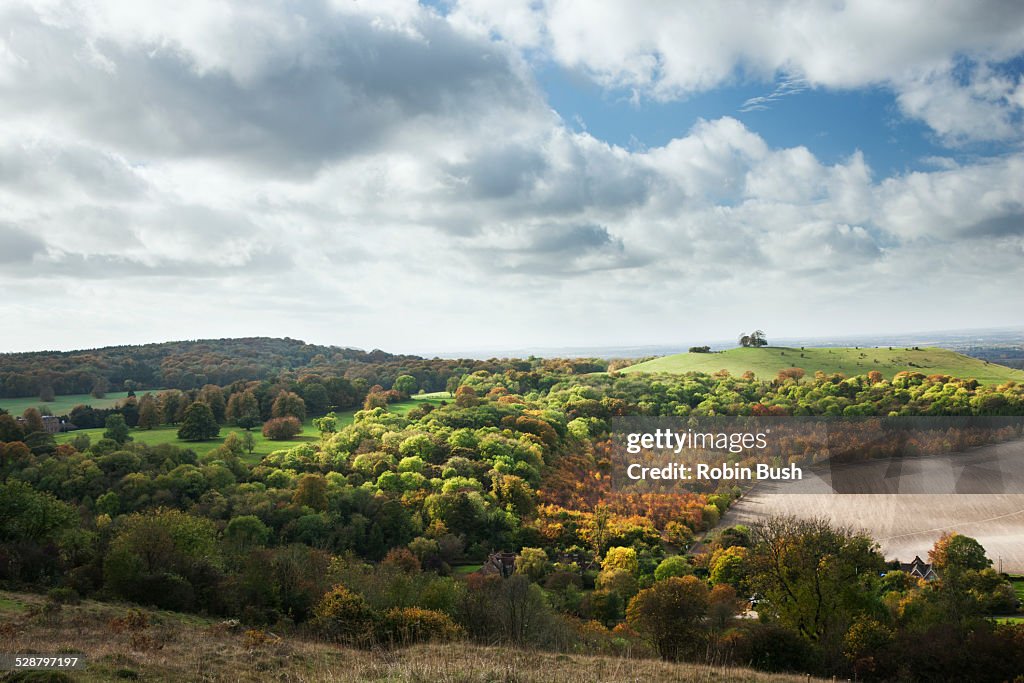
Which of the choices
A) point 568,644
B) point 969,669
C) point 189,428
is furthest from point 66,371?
point 969,669

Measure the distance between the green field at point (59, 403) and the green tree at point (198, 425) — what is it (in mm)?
21835

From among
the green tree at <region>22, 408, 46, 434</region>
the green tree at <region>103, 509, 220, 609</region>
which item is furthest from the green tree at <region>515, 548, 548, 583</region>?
the green tree at <region>22, 408, 46, 434</region>

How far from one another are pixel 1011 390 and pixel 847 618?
86549mm

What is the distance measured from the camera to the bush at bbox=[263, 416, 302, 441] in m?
78.3

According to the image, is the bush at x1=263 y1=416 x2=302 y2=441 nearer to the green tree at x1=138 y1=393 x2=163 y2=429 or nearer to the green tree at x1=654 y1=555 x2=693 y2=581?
the green tree at x1=138 y1=393 x2=163 y2=429

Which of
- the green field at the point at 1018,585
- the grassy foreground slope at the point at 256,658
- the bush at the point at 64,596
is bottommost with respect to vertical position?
the green field at the point at 1018,585

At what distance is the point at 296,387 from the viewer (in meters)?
100

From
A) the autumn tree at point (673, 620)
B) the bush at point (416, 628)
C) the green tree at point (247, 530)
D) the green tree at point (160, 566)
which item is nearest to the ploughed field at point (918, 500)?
the autumn tree at point (673, 620)

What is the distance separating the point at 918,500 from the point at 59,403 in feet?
356

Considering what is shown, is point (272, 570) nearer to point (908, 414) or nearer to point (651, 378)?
point (908, 414)

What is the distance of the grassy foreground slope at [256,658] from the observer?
12383 millimetres

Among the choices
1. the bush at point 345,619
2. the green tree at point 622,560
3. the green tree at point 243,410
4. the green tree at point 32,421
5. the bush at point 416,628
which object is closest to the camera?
the bush at point 416,628

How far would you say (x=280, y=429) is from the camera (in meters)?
78.8

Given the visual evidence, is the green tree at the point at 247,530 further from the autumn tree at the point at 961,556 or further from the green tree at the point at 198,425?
the autumn tree at the point at 961,556
